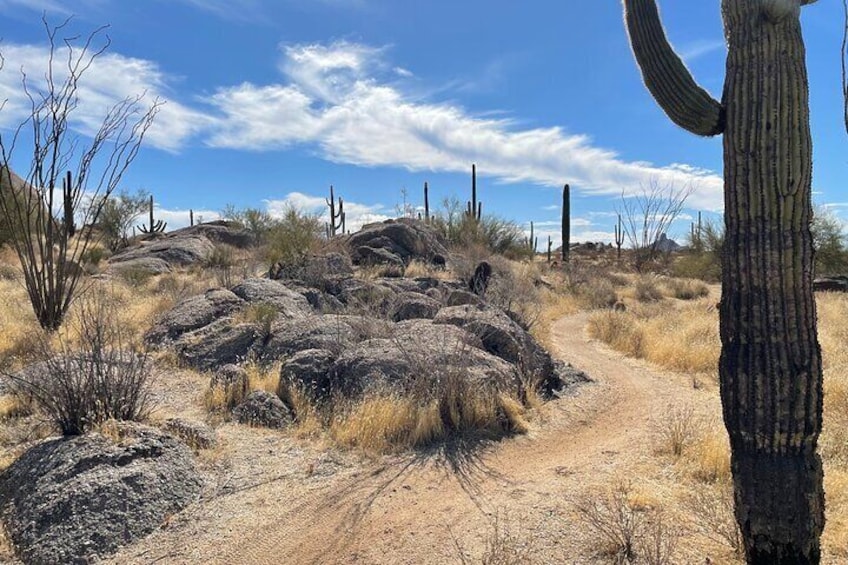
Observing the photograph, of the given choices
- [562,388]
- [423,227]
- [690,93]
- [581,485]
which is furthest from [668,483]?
[423,227]

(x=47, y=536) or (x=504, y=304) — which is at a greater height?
(x=504, y=304)

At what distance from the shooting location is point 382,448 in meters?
5.36

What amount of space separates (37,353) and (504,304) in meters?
8.10

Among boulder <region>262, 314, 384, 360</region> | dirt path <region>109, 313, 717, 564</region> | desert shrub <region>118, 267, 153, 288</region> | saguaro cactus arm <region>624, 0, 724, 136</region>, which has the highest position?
saguaro cactus arm <region>624, 0, 724, 136</region>

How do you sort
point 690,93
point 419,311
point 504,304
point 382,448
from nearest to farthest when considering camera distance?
point 690,93 < point 382,448 < point 419,311 < point 504,304

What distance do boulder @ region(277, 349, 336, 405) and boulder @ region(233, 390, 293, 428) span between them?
0.33m

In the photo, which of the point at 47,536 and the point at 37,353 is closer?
the point at 47,536

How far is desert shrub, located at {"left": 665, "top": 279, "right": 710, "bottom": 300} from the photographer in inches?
812

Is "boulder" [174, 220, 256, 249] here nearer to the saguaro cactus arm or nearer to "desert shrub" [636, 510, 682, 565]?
the saguaro cactus arm

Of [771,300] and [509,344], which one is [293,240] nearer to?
[509,344]

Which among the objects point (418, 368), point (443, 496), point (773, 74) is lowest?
point (443, 496)

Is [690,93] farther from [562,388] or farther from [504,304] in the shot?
[504,304]

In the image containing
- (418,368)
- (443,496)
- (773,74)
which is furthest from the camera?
(418,368)

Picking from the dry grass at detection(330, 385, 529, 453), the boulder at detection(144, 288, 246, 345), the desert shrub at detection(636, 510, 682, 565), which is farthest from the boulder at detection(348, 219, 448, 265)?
the desert shrub at detection(636, 510, 682, 565)
